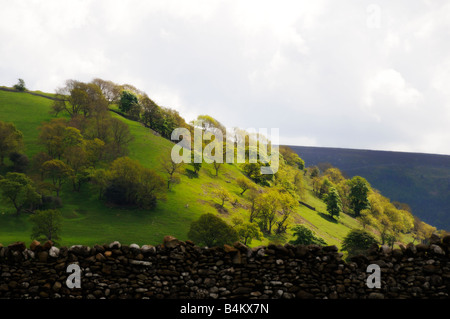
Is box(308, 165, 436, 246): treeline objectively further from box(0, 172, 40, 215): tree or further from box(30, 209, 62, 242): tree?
box(0, 172, 40, 215): tree

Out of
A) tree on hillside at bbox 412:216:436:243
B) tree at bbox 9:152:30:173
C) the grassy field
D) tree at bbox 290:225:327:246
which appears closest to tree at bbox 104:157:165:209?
the grassy field

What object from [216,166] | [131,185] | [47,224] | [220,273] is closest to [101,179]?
[131,185]

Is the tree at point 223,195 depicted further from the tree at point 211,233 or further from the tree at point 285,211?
the tree at point 211,233

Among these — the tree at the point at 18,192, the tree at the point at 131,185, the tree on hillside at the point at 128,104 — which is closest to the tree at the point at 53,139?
the tree at the point at 131,185

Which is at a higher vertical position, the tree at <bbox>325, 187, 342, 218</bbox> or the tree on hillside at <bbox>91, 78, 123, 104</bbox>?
the tree on hillside at <bbox>91, 78, 123, 104</bbox>

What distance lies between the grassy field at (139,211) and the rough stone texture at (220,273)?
1335 inches

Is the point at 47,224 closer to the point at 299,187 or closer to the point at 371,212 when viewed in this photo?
the point at 299,187

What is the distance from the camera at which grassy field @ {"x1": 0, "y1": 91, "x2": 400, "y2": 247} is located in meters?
43.2

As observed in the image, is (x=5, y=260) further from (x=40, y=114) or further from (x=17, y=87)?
(x=17, y=87)

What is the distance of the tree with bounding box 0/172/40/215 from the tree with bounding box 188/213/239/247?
31481 millimetres
